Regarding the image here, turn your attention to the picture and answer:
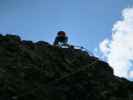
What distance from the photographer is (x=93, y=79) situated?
31.5 meters

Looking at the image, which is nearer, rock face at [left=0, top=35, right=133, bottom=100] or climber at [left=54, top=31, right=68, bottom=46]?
rock face at [left=0, top=35, right=133, bottom=100]

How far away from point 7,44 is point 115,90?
1140cm

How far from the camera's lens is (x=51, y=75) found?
99.3 ft

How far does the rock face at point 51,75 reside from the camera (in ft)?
88.7

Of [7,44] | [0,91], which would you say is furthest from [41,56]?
[0,91]

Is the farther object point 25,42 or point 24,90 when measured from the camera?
point 25,42

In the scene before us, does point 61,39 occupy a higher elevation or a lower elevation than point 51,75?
higher

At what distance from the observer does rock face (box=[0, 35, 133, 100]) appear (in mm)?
27031

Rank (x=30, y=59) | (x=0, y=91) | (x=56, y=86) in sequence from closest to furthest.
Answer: (x=0, y=91)
(x=56, y=86)
(x=30, y=59)

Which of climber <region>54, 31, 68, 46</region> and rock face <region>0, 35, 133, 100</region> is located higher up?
climber <region>54, 31, 68, 46</region>

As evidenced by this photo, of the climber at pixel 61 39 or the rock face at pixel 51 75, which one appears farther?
the climber at pixel 61 39

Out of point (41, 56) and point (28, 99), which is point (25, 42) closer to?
point (41, 56)

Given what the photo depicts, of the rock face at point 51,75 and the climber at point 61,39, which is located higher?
the climber at point 61,39

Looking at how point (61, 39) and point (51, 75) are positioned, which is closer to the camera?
point (51, 75)
